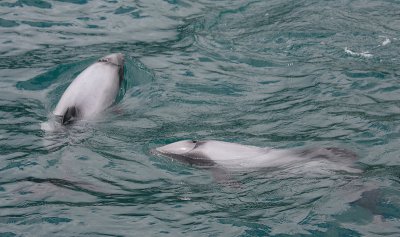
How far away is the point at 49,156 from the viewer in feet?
29.7

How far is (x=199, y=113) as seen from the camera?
10.6 meters

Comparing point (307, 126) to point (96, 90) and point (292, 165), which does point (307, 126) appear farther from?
point (96, 90)

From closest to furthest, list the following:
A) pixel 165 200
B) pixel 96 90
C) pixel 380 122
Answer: pixel 165 200 < pixel 380 122 < pixel 96 90

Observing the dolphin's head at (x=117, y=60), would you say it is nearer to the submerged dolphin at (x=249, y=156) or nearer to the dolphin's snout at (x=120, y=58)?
the dolphin's snout at (x=120, y=58)

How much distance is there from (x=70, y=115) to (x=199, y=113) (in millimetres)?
1874

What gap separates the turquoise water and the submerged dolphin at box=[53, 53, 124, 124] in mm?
244

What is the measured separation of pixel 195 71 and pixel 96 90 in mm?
1982

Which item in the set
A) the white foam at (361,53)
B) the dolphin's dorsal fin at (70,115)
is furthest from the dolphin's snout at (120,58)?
the white foam at (361,53)

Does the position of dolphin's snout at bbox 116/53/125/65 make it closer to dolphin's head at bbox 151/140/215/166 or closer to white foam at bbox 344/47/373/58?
dolphin's head at bbox 151/140/215/166

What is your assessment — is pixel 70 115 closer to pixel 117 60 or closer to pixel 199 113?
pixel 199 113

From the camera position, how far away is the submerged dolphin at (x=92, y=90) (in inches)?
417

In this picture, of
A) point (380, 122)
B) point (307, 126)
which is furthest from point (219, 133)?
point (380, 122)

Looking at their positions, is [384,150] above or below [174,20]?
below

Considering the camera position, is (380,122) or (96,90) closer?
(380,122)
